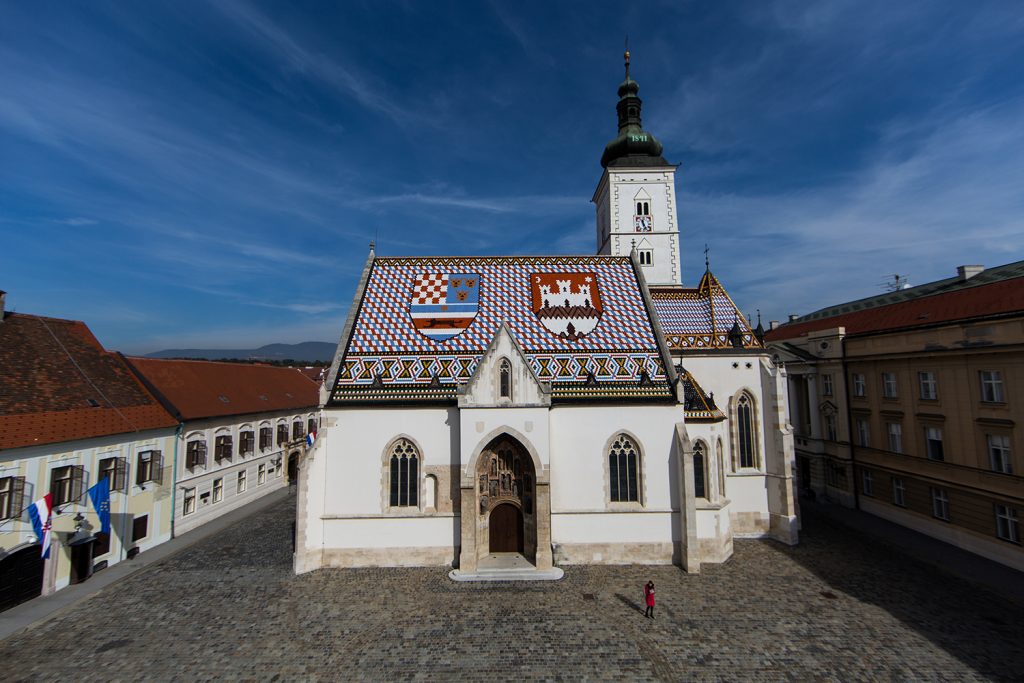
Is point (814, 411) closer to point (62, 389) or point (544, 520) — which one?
point (544, 520)

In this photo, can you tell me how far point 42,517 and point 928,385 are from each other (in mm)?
34945

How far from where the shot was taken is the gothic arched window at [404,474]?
59.5 ft

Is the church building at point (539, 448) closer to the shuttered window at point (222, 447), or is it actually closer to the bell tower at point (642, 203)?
the bell tower at point (642, 203)

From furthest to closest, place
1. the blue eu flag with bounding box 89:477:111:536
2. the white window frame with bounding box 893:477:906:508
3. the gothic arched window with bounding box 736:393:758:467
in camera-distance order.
A: 1. the white window frame with bounding box 893:477:906:508
2. the gothic arched window with bounding box 736:393:758:467
3. the blue eu flag with bounding box 89:477:111:536

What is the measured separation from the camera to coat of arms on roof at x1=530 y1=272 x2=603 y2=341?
20997 millimetres

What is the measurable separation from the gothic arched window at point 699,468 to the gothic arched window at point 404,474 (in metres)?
11.3

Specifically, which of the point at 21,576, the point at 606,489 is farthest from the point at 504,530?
the point at 21,576

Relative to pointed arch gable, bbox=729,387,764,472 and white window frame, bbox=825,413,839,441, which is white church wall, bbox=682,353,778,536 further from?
white window frame, bbox=825,413,839,441

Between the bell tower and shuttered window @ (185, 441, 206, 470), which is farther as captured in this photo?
the bell tower

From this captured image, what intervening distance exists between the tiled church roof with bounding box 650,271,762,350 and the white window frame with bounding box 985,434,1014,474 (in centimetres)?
904

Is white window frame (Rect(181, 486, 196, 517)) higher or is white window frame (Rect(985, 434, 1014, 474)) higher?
white window frame (Rect(985, 434, 1014, 474))

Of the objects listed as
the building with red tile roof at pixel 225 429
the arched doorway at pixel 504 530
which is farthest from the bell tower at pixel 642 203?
the building with red tile roof at pixel 225 429

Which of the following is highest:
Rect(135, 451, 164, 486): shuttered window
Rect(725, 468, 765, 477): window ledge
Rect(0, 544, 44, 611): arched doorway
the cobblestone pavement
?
Rect(135, 451, 164, 486): shuttered window

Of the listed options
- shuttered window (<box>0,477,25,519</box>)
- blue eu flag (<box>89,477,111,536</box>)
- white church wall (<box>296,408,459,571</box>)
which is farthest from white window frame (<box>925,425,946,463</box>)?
shuttered window (<box>0,477,25,519</box>)
